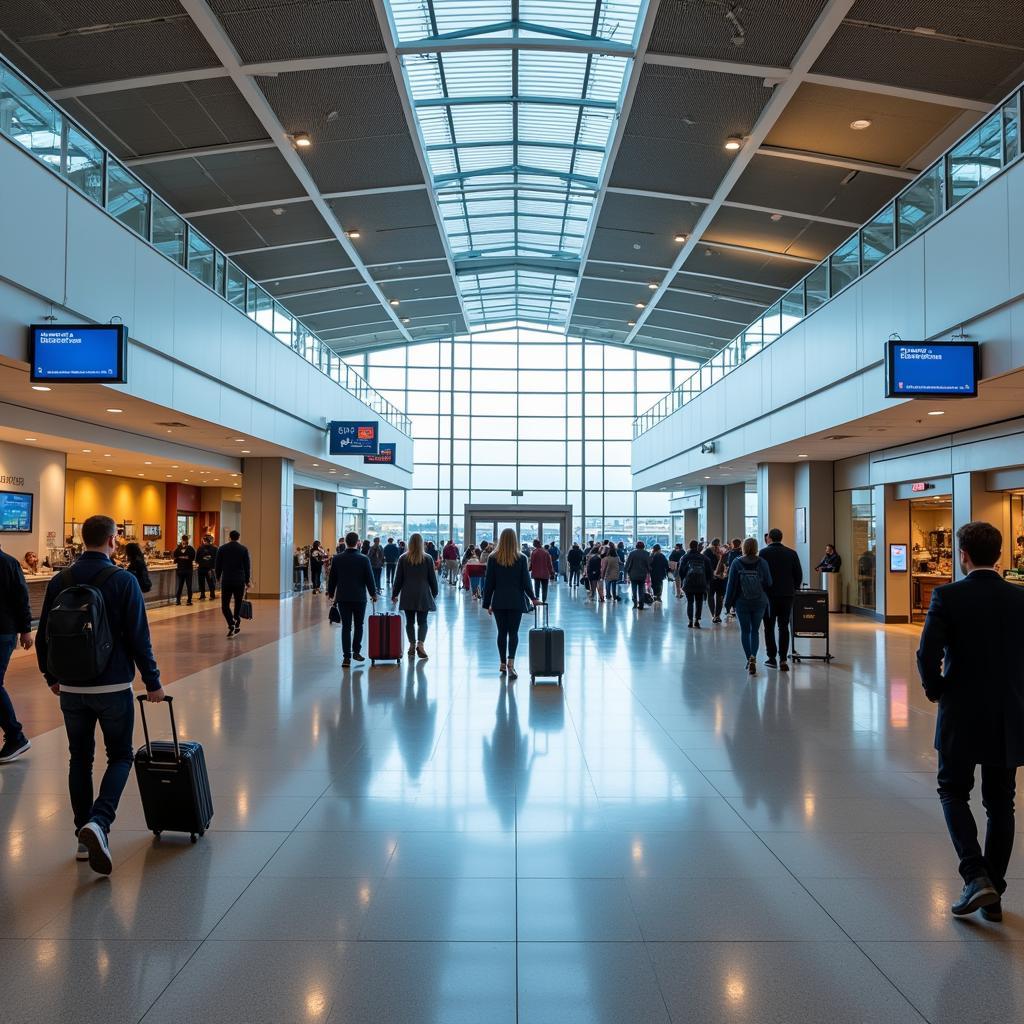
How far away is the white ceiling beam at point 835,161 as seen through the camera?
594 inches

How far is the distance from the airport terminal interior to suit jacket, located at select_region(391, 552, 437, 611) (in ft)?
0.30

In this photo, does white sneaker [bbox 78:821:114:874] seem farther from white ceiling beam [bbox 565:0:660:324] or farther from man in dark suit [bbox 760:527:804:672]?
white ceiling beam [bbox 565:0:660:324]

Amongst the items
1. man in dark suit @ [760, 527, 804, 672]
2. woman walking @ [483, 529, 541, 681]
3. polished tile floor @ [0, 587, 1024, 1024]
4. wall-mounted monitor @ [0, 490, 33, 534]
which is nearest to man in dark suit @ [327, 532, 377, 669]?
woman walking @ [483, 529, 541, 681]

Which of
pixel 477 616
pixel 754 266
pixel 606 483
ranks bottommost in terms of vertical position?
pixel 477 616

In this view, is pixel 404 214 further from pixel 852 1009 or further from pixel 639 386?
pixel 639 386

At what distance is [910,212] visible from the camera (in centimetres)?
1226

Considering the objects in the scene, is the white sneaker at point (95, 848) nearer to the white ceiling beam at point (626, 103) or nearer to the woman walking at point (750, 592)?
the woman walking at point (750, 592)

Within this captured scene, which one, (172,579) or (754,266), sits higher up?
(754,266)

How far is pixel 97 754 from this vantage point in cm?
650

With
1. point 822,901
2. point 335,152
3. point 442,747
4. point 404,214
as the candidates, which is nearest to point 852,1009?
point 822,901

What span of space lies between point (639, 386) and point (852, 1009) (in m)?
40.2

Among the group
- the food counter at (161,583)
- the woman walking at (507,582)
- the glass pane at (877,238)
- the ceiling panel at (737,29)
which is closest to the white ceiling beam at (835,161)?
the glass pane at (877,238)

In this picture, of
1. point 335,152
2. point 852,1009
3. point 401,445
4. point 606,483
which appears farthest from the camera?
point 606,483

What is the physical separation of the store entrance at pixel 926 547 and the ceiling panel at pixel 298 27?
13.4 m
